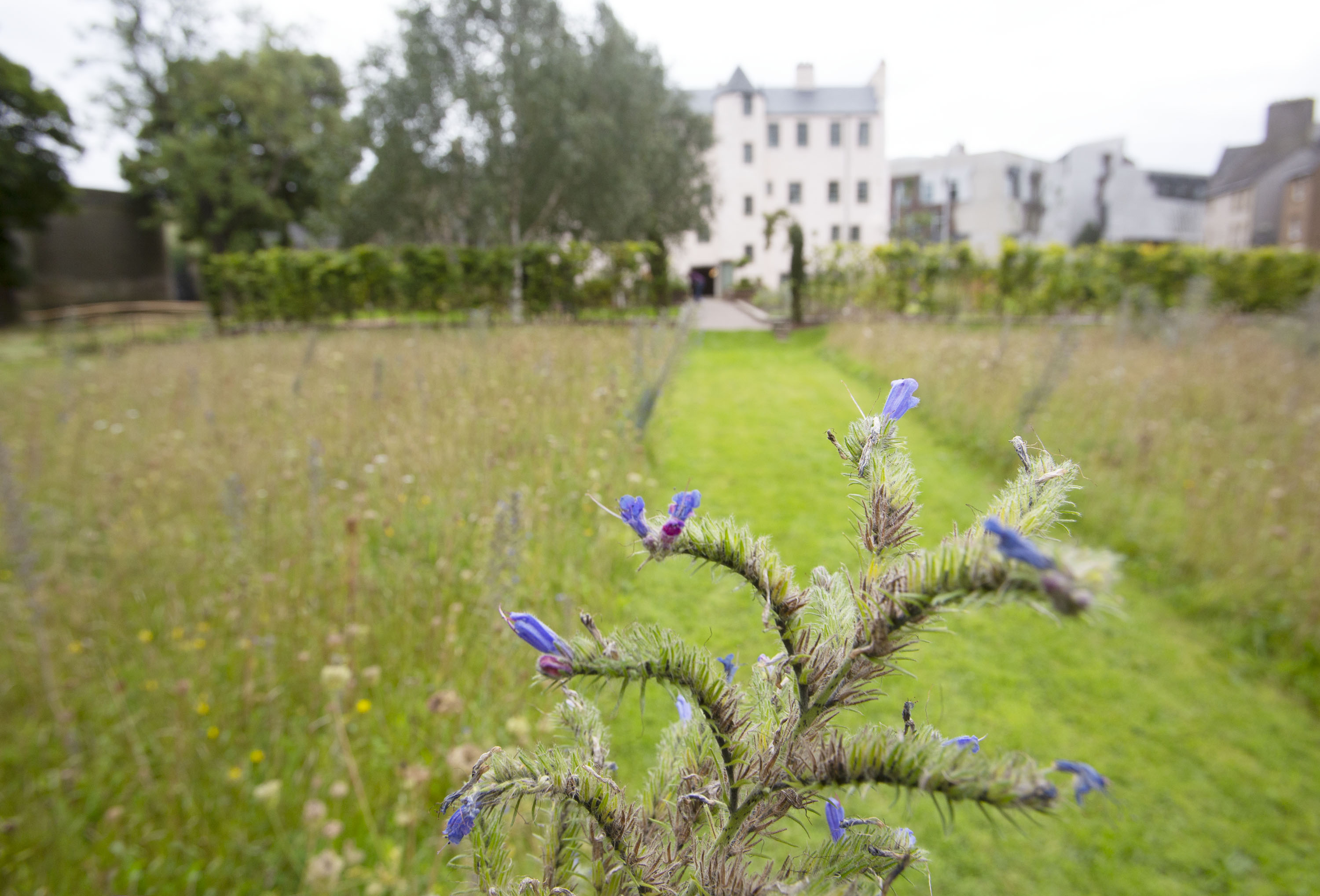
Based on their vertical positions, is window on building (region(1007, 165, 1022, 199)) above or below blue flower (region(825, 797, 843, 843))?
above

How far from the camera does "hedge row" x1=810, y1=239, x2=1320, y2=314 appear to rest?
16.4m

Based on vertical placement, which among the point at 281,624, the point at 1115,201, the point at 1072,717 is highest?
the point at 1115,201

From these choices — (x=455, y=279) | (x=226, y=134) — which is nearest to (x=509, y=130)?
(x=455, y=279)

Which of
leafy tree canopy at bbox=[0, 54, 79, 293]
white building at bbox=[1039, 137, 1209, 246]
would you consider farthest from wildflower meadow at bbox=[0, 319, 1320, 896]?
leafy tree canopy at bbox=[0, 54, 79, 293]

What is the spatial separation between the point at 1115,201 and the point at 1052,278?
2229 centimetres

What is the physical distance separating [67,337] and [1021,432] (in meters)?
10.3

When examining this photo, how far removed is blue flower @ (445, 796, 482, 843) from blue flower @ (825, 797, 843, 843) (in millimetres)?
316

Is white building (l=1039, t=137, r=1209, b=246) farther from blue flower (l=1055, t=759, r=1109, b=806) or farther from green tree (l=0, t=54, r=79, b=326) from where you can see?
green tree (l=0, t=54, r=79, b=326)

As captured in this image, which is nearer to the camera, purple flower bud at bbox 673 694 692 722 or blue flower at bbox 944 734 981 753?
blue flower at bbox 944 734 981 753

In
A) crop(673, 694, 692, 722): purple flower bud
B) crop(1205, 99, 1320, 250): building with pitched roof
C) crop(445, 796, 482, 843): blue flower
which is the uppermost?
crop(1205, 99, 1320, 250): building with pitched roof

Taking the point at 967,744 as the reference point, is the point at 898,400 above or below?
above

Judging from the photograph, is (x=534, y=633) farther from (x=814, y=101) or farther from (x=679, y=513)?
(x=814, y=101)

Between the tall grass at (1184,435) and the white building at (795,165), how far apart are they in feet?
93.9

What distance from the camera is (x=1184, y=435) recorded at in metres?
6.67
